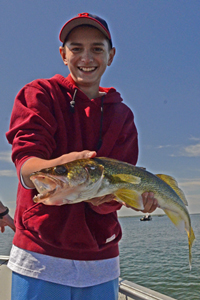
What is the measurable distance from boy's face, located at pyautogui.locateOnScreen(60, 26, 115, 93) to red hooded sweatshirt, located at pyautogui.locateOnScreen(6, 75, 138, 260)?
0.57 feet

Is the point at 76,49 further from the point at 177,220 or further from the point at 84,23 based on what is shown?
the point at 177,220

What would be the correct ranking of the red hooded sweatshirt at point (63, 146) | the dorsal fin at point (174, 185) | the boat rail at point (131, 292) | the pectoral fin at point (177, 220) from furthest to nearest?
the boat rail at point (131, 292)
the dorsal fin at point (174, 185)
the pectoral fin at point (177, 220)
the red hooded sweatshirt at point (63, 146)

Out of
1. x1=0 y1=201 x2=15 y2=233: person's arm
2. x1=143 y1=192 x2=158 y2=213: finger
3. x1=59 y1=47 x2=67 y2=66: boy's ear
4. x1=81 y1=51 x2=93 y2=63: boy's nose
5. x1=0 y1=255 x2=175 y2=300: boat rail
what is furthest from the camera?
x1=0 y1=255 x2=175 y2=300: boat rail

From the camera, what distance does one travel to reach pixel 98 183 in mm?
2104

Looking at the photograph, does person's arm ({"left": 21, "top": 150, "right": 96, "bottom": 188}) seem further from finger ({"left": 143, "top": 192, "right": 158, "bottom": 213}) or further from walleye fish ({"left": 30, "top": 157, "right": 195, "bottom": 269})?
finger ({"left": 143, "top": 192, "right": 158, "bottom": 213})

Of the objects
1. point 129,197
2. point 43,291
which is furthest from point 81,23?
point 43,291

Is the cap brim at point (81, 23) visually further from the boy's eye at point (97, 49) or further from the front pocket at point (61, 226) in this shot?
the front pocket at point (61, 226)

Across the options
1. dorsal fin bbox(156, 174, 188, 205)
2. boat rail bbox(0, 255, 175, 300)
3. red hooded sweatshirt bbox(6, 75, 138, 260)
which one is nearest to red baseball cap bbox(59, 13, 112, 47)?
red hooded sweatshirt bbox(6, 75, 138, 260)

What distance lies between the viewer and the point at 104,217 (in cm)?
259

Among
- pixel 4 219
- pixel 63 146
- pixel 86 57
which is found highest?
pixel 86 57

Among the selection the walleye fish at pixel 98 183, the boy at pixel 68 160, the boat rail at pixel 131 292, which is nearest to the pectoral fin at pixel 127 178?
the walleye fish at pixel 98 183

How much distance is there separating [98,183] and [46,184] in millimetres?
483

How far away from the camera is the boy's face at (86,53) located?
8.98 feet

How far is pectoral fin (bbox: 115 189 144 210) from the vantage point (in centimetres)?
239
